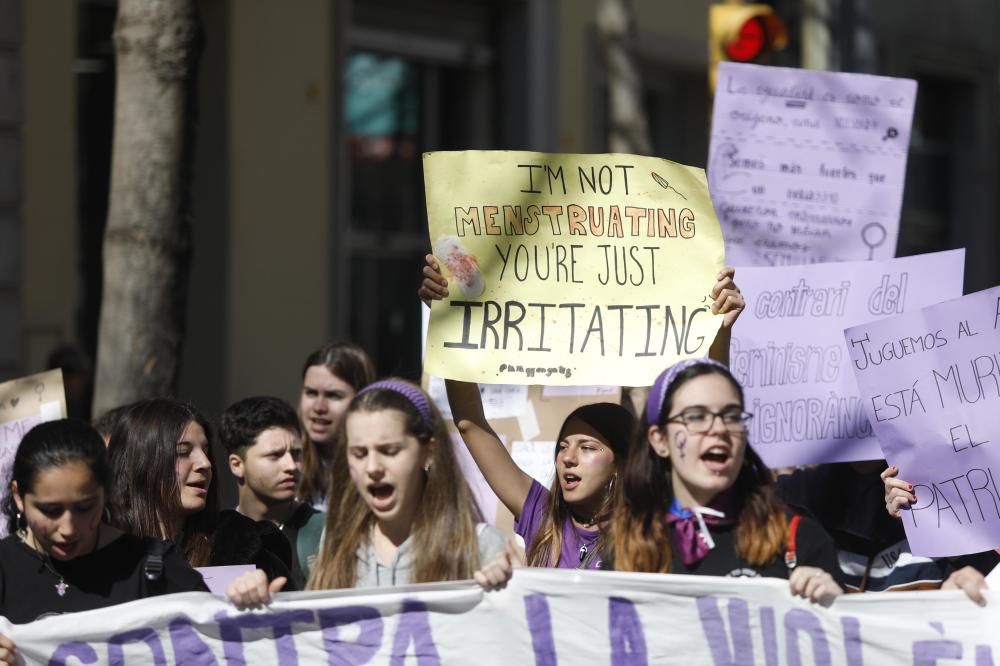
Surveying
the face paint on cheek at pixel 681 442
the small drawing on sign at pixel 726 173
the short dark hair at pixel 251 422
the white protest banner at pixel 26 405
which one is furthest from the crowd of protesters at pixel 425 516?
the small drawing on sign at pixel 726 173

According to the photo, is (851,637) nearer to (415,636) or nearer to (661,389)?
(661,389)

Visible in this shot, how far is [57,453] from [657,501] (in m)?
1.40

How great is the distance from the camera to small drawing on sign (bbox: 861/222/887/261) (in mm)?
6395

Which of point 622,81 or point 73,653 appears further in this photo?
point 622,81

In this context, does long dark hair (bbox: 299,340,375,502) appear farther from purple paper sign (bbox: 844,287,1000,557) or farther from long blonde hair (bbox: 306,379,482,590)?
purple paper sign (bbox: 844,287,1000,557)

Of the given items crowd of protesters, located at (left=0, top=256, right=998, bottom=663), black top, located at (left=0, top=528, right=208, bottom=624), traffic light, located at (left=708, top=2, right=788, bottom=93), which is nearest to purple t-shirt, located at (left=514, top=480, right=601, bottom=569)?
crowd of protesters, located at (left=0, top=256, right=998, bottom=663)

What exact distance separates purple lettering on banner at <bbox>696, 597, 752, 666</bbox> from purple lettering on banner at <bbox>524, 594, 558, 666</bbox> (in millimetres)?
362

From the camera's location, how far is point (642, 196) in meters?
4.87

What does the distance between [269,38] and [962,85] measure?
32.4ft

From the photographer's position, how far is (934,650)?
3807 mm

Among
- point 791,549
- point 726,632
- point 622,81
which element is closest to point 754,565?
point 791,549

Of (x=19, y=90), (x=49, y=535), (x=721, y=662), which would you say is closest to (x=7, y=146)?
(x=19, y=90)

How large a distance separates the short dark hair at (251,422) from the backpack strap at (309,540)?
0.30 m

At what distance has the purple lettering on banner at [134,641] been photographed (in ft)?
12.7
